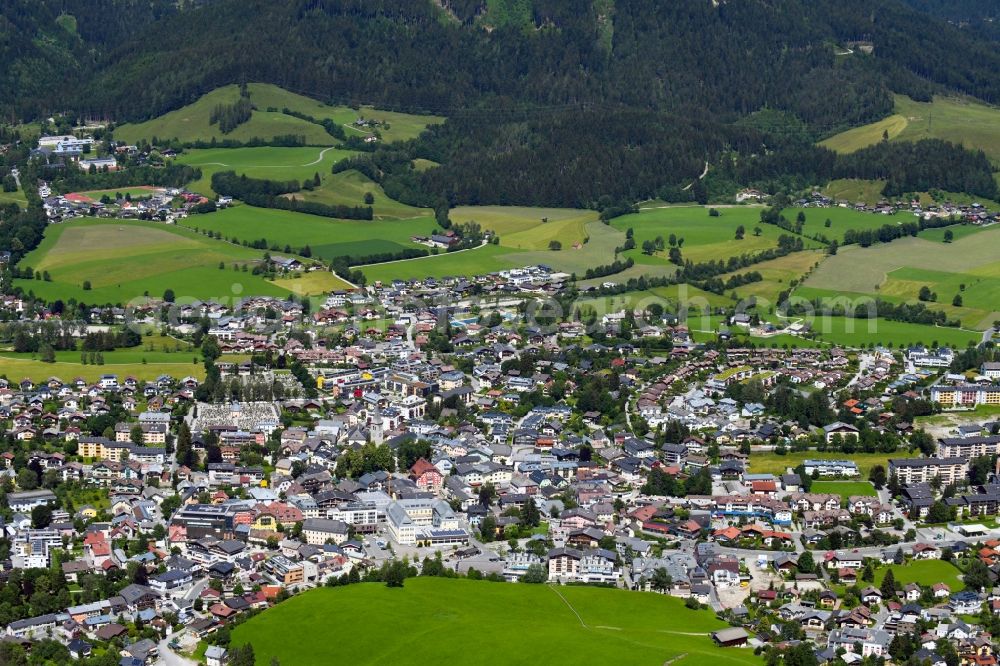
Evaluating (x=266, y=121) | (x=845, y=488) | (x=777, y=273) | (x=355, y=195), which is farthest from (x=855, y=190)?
(x=845, y=488)

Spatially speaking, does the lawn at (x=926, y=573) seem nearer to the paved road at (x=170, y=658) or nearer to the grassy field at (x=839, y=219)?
the paved road at (x=170, y=658)

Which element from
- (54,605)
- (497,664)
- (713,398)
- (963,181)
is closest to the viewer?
(497,664)

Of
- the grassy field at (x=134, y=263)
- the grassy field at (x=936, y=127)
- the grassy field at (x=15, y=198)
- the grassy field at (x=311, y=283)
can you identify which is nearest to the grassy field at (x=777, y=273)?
the grassy field at (x=311, y=283)

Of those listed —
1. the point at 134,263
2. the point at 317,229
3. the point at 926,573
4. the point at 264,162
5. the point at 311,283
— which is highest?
the point at 264,162

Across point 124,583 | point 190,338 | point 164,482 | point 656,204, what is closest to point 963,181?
point 656,204

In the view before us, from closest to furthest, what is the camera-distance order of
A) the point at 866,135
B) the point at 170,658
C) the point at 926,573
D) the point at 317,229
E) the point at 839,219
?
the point at 170,658
the point at 926,573
the point at 317,229
the point at 839,219
the point at 866,135

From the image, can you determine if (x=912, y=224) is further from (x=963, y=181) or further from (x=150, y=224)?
(x=150, y=224)

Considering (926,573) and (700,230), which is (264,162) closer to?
(700,230)
